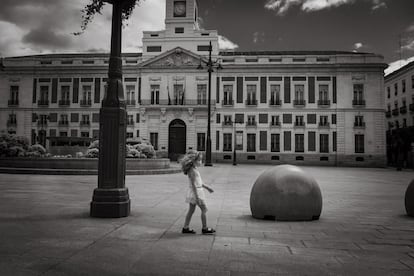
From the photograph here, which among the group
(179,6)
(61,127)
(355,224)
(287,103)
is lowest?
(355,224)

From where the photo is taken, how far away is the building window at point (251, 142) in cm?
4506

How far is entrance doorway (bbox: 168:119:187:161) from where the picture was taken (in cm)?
4644

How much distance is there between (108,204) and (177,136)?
39.9m

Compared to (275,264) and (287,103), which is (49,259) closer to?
(275,264)

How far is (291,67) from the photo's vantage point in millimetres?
45344

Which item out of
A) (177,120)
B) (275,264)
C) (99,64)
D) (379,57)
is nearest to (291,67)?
(379,57)

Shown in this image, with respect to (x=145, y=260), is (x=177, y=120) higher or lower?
higher

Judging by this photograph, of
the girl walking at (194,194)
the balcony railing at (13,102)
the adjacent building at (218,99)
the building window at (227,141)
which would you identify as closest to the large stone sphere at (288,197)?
the girl walking at (194,194)

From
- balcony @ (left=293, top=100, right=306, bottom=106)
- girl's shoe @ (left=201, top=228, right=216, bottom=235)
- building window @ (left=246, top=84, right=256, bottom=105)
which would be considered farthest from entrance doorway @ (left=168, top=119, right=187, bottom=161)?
girl's shoe @ (left=201, top=228, right=216, bottom=235)

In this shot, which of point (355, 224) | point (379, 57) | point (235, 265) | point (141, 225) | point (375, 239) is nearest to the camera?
point (235, 265)

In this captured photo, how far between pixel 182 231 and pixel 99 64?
46522 millimetres

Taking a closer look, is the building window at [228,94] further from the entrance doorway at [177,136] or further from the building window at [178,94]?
the entrance doorway at [177,136]

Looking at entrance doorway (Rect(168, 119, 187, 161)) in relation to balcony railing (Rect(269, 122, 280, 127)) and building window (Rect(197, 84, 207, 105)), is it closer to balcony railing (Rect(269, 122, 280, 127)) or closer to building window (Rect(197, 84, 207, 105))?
building window (Rect(197, 84, 207, 105))

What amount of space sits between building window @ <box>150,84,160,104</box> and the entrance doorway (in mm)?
3631
